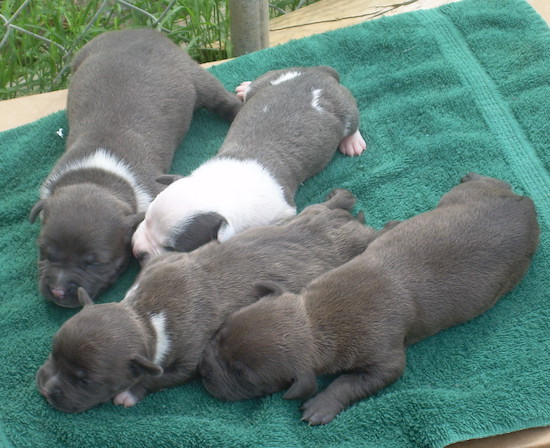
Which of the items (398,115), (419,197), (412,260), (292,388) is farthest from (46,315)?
(398,115)

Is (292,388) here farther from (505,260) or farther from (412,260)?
(505,260)

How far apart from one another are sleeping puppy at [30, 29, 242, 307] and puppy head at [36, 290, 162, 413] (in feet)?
2.56

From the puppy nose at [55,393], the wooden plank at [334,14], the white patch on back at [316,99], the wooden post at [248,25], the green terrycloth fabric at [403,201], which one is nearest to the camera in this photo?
the puppy nose at [55,393]

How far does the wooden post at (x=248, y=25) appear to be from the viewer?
24.3 feet

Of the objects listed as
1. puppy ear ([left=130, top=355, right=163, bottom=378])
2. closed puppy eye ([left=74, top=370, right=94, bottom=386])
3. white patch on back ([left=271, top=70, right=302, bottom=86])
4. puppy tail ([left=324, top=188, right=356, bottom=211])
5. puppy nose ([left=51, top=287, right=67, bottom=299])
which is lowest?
puppy nose ([left=51, top=287, right=67, bottom=299])

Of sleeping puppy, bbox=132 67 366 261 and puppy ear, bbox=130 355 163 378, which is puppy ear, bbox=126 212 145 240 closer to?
sleeping puppy, bbox=132 67 366 261

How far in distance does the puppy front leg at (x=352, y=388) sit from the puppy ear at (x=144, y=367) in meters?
0.89

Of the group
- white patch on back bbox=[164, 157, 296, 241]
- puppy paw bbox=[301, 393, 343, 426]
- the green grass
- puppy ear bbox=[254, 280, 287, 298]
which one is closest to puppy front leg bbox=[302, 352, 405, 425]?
puppy paw bbox=[301, 393, 343, 426]

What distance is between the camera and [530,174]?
6062 millimetres

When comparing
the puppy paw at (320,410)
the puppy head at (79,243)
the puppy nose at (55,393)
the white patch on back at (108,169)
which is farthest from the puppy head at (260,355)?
the white patch on back at (108,169)

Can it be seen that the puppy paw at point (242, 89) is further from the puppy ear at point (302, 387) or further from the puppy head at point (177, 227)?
the puppy ear at point (302, 387)

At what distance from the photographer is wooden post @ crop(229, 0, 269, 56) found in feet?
24.3

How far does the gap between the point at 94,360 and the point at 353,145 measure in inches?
120

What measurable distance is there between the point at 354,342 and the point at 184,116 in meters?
2.68
